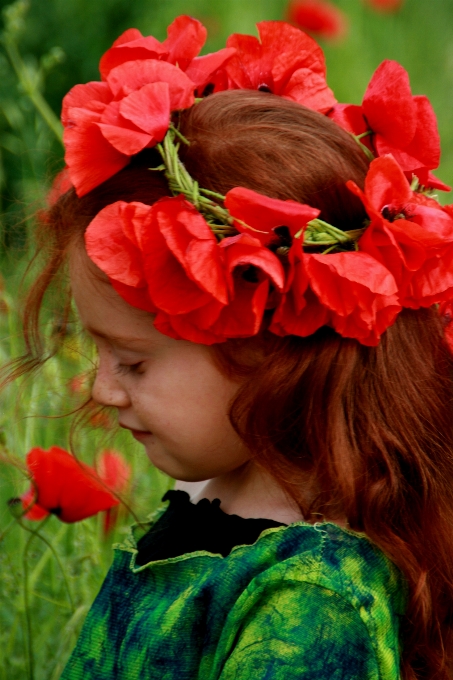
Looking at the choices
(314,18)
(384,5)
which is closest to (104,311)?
(314,18)

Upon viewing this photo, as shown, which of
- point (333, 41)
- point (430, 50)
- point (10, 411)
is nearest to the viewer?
point (10, 411)

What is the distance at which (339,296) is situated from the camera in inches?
35.7

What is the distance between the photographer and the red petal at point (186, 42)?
1062 mm

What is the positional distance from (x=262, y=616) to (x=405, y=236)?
0.40 metres

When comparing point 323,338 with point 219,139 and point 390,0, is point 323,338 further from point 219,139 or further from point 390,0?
point 390,0

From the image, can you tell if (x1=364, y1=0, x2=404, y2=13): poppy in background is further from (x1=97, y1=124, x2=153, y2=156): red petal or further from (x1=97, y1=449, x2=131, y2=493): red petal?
(x1=97, y1=124, x2=153, y2=156): red petal

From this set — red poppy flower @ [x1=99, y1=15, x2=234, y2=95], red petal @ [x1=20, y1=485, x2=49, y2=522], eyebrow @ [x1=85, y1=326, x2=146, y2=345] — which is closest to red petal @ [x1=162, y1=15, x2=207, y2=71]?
red poppy flower @ [x1=99, y1=15, x2=234, y2=95]

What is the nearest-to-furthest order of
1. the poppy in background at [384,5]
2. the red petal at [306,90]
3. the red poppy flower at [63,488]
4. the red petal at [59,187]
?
the red petal at [306,90] < the red petal at [59,187] < the red poppy flower at [63,488] < the poppy in background at [384,5]

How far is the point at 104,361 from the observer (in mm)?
1056

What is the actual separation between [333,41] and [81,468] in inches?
96.9

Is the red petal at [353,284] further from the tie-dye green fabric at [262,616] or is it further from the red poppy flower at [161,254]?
the tie-dye green fabric at [262,616]

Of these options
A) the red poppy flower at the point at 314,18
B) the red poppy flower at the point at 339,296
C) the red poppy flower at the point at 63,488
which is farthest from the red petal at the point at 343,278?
the red poppy flower at the point at 314,18

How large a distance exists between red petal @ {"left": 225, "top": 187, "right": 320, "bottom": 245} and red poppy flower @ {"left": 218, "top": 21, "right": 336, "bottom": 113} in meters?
0.23

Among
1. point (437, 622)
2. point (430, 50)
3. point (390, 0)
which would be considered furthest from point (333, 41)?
point (437, 622)
